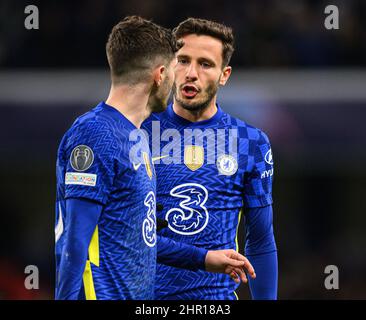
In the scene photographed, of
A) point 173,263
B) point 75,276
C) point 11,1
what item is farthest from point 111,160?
point 11,1

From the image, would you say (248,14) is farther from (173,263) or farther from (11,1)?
(173,263)

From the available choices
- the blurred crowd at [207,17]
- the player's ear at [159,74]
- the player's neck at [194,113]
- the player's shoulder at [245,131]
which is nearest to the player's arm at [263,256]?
the player's shoulder at [245,131]

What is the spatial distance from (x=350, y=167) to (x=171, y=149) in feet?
15.9

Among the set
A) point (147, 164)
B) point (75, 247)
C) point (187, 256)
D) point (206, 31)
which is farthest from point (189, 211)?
point (75, 247)

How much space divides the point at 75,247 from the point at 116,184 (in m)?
0.37

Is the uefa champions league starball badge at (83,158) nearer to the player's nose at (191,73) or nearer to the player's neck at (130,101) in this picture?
the player's neck at (130,101)

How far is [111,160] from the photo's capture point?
14.5ft

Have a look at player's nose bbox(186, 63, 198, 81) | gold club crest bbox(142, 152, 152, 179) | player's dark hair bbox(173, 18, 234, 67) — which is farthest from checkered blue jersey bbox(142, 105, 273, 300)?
gold club crest bbox(142, 152, 152, 179)

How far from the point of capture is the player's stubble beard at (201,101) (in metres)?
5.65

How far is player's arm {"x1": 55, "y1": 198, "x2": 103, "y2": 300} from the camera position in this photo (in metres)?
4.30

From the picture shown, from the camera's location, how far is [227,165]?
5.61 metres

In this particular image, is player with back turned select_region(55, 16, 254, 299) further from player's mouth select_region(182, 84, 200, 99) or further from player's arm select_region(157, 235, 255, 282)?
player's mouth select_region(182, 84, 200, 99)

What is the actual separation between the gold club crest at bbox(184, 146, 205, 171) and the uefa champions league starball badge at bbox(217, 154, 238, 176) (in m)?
0.11
